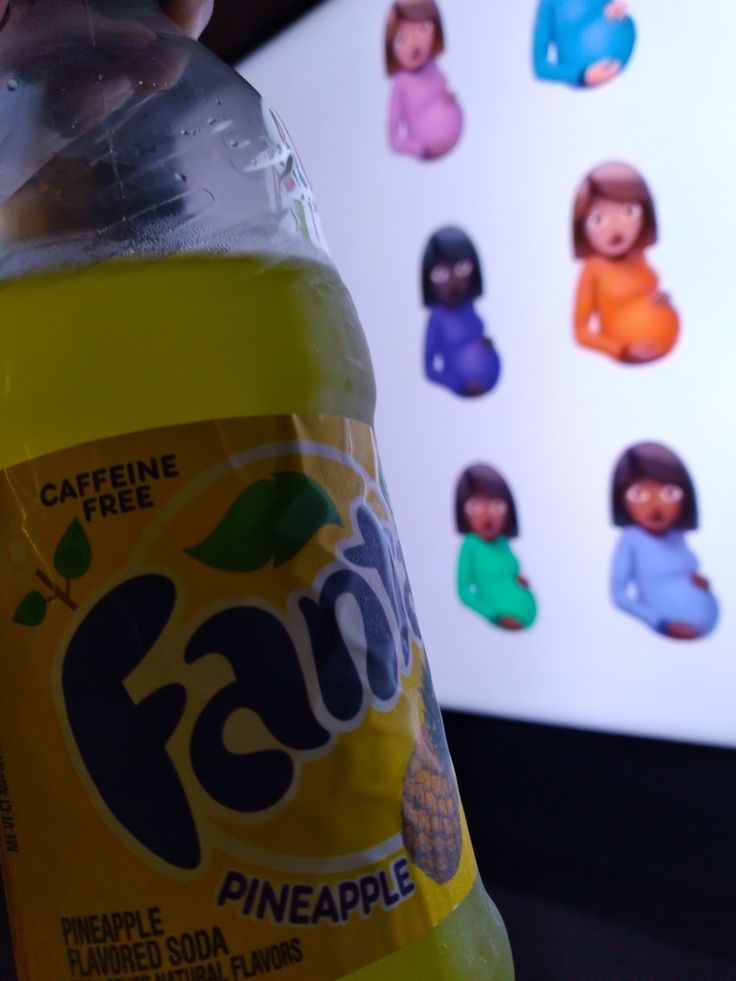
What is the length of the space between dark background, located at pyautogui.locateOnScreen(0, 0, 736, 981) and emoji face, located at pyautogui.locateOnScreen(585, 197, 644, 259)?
1.53ft

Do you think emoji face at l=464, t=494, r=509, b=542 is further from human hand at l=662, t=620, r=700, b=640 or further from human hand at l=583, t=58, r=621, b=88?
human hand at l=583, t=58, r=621, b=88

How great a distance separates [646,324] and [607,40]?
276 mm

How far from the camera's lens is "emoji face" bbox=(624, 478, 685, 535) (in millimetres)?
891

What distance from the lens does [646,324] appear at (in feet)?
2.98

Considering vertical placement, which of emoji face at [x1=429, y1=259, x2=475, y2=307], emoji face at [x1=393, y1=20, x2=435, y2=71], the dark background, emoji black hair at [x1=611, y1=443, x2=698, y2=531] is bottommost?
the dark background

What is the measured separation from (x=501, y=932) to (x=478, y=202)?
0.72m

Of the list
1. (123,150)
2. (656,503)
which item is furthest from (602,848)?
(123,150)

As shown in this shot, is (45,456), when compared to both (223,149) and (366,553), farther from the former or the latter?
(223,149)

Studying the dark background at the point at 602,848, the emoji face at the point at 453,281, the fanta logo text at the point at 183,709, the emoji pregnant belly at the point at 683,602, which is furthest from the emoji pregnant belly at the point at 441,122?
the fanta logo text at the point at 183,709

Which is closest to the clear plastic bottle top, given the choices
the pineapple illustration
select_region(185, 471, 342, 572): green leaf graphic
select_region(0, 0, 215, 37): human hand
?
select_region(0, 0, 215, 37): human hand

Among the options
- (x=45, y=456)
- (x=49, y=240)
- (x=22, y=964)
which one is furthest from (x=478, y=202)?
(x=22, y=964)

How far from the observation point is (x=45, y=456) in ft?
1.48

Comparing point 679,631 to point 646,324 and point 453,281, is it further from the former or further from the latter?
point 453,281

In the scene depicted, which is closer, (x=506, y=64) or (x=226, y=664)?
(x=226, y=664)
